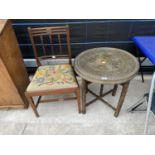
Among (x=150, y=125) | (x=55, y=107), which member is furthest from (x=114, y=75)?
(x=55, y=107)

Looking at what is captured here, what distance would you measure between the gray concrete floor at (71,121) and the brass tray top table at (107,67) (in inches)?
6.2

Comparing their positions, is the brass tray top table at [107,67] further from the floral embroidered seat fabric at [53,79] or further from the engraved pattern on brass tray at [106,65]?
the floral embroidered seat fabric at [53,79]

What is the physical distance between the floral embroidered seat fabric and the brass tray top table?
17cm

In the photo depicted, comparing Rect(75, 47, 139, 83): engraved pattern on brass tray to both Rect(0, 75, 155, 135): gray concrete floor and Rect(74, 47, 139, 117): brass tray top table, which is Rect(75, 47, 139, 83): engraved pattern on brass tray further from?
Rect(0, 75, 155, 135): gray concrete floor

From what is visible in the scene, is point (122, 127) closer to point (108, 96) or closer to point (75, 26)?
point (108, 96)

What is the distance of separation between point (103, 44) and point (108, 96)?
0.68 m

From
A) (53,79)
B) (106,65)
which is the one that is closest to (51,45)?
(53,79)

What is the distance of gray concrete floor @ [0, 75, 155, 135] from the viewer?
1598 mm

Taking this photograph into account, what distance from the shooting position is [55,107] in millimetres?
1853

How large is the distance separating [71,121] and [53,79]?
523 millimetres

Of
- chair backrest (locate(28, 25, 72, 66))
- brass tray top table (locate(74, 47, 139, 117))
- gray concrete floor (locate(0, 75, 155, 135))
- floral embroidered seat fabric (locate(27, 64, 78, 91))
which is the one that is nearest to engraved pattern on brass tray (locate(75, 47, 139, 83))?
brass tray top table (locate(74, 47, 139, 117))

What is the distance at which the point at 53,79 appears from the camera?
5.06 ft

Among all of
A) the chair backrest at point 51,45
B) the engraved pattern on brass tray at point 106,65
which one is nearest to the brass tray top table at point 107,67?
the engraved pattern on brass tray at point 106,65

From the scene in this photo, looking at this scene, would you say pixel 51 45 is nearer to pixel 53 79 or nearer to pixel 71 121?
pixel 53 79
